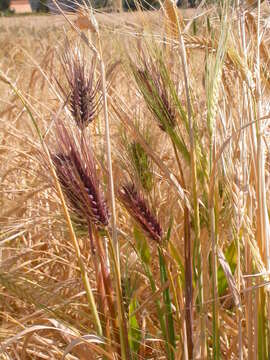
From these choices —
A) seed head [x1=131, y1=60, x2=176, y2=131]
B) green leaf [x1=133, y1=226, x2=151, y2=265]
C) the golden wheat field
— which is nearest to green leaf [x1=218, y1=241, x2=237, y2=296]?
the golden wheat field

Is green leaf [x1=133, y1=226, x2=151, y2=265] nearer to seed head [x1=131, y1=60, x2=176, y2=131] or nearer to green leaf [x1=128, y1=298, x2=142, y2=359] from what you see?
green leaf [x1=128, y1=298, x2=142, y2=359]

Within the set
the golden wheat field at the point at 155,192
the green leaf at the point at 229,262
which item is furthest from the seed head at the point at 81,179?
the green leaf at the point at 229,262

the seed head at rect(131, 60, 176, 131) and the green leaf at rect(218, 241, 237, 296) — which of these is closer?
the seed head at rect(131, 60, 176, 131)

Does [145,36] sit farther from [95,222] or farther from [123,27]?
[95,222]

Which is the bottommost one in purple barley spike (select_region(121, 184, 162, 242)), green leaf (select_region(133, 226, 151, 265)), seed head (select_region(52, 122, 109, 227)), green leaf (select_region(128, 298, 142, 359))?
green leaf (select_region(128, 298, 142, 359))

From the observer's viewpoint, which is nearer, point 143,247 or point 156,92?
point 156,92

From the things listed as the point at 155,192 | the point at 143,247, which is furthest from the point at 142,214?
the point at 143,247

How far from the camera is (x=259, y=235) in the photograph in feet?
1.95

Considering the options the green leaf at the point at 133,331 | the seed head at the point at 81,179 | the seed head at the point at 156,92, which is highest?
the seed head at the point at 156,92

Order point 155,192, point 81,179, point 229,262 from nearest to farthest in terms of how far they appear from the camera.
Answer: point 81,179 < point 155,192 < point 229,262

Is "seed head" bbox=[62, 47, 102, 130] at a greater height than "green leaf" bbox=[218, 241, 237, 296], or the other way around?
"seed head" bbox=[62, 47, 102, 130]

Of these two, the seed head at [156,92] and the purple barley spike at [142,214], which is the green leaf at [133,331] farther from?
the seed head at [156,92]

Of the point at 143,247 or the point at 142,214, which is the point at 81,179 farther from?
the point at 143,247

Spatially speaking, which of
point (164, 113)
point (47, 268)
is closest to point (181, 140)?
point (164, 113)
